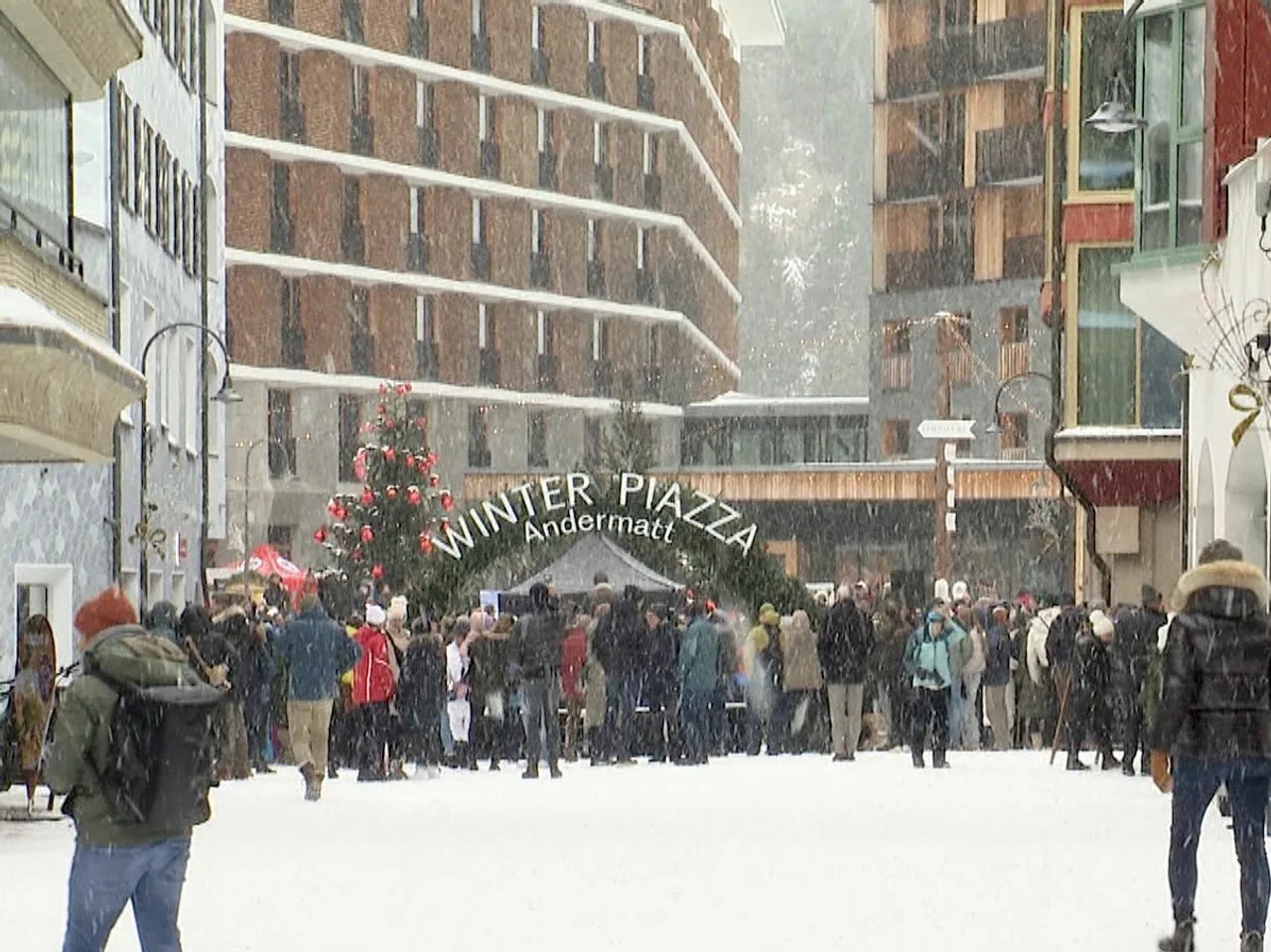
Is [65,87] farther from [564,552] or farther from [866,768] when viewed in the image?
[564,552]

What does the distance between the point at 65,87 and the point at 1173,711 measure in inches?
651

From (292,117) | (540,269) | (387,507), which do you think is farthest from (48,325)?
(540,269)

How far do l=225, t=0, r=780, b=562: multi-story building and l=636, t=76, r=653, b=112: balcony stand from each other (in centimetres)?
6

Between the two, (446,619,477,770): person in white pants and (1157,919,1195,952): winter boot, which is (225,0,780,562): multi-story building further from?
(1157,919,1195,952): winter boot

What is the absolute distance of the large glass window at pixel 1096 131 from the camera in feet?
129

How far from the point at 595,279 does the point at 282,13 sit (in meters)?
14.0

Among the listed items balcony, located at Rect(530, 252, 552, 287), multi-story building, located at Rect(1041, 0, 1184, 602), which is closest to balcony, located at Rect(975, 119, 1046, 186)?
balcony, located at Rect(530, 252, 552, 287)

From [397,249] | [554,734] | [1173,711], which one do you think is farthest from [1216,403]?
[397,249]

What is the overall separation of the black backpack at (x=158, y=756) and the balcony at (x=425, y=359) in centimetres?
6904

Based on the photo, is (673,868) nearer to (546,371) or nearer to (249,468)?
(249,468)

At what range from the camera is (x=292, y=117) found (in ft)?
244

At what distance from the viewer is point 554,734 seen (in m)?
27.1

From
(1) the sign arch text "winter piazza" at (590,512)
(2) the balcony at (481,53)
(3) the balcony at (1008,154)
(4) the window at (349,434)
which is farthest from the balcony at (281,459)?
(1) the sign arch text "winter piazza" at (590,512)

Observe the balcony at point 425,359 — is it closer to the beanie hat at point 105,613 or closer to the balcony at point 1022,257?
the balcony at point 1022,257
